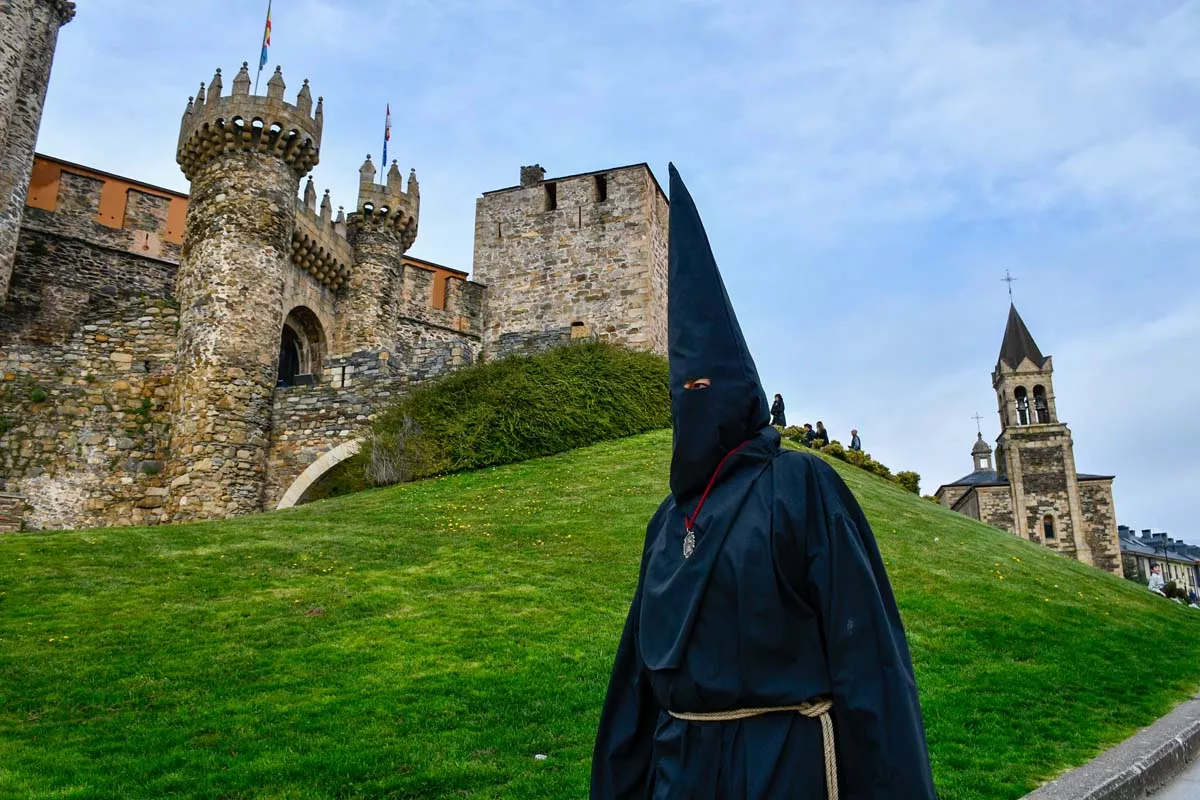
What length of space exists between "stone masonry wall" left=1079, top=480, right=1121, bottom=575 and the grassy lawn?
156 ft

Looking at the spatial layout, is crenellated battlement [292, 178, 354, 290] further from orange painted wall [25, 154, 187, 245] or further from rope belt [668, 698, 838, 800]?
rope belt [668, 698, 838, 800]

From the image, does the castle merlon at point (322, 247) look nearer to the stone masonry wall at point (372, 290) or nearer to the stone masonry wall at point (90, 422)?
the stone masonry wall at point (372, 290)

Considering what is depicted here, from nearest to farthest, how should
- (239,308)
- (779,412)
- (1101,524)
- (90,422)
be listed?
1. (90,422)
2. (239,308)
3. (779,412)
4. (1101,524)

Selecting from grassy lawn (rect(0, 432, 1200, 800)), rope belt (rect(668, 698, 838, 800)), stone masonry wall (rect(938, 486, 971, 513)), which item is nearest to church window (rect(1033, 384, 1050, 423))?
stone masonry wall (rect(938, 486, 971, 513))

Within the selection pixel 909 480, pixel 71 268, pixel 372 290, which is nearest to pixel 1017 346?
pixel 909 480

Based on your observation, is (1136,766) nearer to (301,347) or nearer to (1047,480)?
(301,347)

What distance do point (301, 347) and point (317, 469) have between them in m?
8.20

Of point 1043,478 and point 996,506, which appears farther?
point 996,506

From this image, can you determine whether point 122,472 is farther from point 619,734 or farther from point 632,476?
point 619,734

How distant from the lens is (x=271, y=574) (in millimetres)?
9727

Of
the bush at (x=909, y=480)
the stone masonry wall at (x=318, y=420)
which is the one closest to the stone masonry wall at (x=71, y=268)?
the stone masonry wall at (x=318, y=420)

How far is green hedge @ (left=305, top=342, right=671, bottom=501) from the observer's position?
17688mm

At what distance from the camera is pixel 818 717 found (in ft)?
7.32

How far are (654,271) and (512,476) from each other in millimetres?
10207
